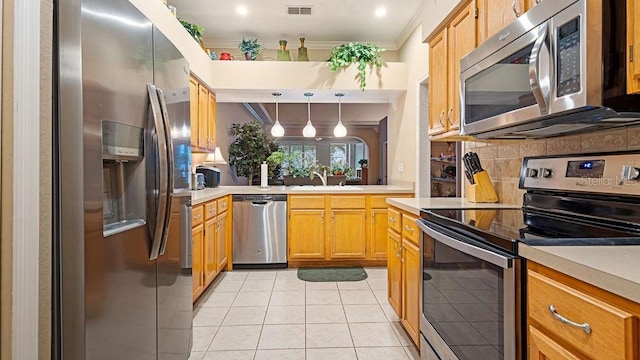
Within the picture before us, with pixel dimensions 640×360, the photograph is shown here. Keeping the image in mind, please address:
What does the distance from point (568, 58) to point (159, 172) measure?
5.14ft

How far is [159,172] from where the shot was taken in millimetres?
1408

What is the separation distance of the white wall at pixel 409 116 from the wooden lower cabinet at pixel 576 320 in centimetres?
275

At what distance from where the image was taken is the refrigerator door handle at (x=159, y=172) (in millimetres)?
1404

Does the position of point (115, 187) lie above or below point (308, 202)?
above

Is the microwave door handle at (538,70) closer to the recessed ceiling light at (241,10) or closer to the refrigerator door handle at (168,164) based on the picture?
the refrigerator door handle at (168,164)

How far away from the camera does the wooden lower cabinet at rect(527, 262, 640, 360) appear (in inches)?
26.9

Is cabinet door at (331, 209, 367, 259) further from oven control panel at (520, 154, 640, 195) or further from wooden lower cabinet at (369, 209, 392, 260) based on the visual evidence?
oven control panel at (520, 154, 640, 195)

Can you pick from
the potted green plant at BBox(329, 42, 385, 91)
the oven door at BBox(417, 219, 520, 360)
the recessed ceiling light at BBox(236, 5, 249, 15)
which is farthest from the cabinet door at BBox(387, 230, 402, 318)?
the recessed ceiling light at BBox(236, 5, 249, 15)

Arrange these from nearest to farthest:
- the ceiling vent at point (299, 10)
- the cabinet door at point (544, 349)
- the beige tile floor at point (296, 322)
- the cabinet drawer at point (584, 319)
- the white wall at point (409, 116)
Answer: the cabinet drawer at point (584, 319) → the cabinet door at point (544, 349) → the beige tile floor at point (296, 322) → the ceiling vent at point (299, 10) → the white wall at point (409, 116)

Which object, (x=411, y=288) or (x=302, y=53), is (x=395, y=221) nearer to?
(x=411, y=288)

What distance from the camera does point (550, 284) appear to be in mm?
895

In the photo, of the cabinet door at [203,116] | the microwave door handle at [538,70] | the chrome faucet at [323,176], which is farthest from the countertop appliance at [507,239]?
the chrome faucet at [323,176]

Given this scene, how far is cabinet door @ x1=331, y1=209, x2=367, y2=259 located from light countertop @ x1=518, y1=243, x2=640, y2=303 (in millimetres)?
2859

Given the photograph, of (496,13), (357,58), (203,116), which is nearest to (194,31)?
(203,116)
